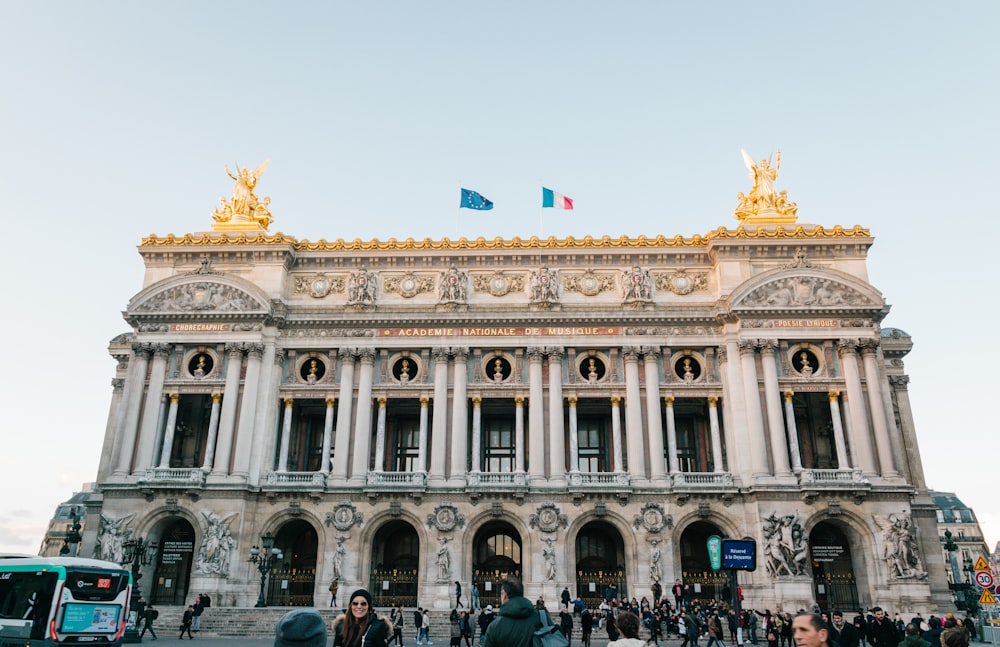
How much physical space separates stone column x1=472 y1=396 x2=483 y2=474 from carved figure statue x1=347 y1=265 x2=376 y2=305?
889 cm

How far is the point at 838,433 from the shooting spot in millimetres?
44250

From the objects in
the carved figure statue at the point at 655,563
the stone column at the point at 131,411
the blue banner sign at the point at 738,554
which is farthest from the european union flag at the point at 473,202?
the blue banner sign at the point at 738,554

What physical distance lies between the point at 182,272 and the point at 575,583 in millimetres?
29790

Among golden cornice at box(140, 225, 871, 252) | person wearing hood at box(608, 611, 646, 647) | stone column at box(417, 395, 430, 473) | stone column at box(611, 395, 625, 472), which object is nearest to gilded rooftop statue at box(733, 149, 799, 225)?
golden cornice at box(140, 225, 871, 252)

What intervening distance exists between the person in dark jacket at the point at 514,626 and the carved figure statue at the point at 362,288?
134ft

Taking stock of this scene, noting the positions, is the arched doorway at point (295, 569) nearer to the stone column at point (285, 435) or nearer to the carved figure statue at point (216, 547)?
the carved figure statue at point (216, 547)

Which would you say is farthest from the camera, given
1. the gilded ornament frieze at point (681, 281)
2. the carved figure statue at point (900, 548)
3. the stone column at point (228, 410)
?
the gilded ornament frieze at point (681, 281)

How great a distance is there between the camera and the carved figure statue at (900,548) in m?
40.7

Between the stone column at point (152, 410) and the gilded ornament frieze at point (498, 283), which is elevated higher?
the gilded ornament frieze at point (498, 283)

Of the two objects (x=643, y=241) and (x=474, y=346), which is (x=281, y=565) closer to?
(x=474, y=346)

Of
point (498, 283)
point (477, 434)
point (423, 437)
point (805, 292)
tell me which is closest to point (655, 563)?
point (477, 434)

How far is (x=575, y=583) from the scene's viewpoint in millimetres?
42531

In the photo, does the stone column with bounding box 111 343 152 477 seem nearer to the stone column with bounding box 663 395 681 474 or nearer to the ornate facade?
the ornate facade

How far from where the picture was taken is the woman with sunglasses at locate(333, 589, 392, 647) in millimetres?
8148
